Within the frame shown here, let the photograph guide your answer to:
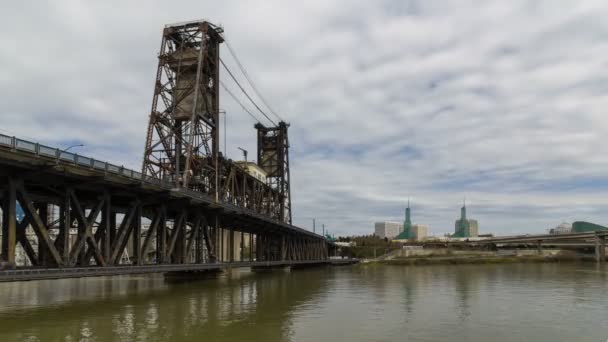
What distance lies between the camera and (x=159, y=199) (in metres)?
54.0

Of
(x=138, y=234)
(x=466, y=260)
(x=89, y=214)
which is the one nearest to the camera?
(x=89, y=214)

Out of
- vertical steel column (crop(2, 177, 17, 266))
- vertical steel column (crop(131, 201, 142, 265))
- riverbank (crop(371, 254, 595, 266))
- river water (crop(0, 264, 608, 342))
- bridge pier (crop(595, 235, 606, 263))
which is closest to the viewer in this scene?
river water (crop(0, 264, 608, 342))

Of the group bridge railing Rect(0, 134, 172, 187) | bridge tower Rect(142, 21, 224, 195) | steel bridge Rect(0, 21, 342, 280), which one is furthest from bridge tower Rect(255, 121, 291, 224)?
bridge railing Rect(0, 134, 172, 187)

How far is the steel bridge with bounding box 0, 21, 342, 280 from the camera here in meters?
36.0

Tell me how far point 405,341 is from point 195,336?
38.8ft

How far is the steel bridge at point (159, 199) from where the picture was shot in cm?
3597

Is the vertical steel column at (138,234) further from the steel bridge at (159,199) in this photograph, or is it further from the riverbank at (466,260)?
the riverbank at (466,260)

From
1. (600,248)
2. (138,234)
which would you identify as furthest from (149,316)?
(600,248)

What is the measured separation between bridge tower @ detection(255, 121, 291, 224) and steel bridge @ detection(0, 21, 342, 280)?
7.07 m

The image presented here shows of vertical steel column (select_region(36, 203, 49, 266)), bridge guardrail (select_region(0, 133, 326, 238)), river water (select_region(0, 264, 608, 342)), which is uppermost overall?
bridge guardrail (select_region(0, 133, 326, 238))

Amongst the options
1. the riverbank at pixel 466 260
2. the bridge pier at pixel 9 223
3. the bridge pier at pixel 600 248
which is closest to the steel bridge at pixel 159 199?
the bridge pier at pixel 9 223

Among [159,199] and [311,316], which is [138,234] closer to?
[159,199]

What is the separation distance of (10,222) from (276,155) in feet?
406

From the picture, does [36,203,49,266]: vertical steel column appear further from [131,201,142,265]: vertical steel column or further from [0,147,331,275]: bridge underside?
[131,201,142,265]: vertical steel column
